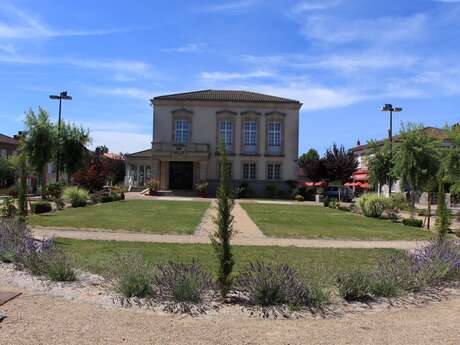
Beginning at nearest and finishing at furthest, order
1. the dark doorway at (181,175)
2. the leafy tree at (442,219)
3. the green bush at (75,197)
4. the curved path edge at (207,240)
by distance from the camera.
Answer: the leafy tree at (442,219), the curved path edge at (207,240), the green bush at (75,197), the dark doorway at (181,175)

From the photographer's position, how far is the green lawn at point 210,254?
9.80 meters

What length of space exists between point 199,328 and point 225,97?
5014 centimetres

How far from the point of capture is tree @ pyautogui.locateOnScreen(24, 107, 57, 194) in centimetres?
3130

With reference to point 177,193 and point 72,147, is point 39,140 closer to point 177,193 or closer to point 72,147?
point 72,147

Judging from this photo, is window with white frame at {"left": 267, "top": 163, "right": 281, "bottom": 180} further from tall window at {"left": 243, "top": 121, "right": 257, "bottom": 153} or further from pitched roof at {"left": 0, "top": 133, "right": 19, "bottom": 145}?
pitched roof at {"left": 0, "top": 133, "right": 19, "bottom": 145}

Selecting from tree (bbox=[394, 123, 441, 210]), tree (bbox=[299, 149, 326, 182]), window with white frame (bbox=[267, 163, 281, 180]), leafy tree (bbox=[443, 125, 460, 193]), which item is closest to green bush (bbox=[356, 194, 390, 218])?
tree (bbox=[394, 123, 441, 210])

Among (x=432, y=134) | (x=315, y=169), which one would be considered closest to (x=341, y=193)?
(x=315, y=169)

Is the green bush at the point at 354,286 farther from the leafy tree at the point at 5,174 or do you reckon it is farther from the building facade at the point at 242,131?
the leafy tree at the point at 5,174

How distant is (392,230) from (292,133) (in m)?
35.5

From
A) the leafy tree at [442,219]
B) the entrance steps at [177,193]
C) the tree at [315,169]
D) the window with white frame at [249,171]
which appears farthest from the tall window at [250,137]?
the leafy tree at [442,219]

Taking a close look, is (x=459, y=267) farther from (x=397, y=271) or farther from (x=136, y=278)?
(x=136, y=278)

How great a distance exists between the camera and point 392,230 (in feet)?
61.9

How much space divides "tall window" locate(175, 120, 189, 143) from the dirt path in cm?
4749

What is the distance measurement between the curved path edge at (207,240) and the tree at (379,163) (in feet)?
62.2
